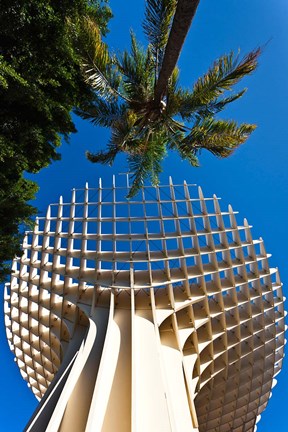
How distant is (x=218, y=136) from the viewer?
10242 millimetres

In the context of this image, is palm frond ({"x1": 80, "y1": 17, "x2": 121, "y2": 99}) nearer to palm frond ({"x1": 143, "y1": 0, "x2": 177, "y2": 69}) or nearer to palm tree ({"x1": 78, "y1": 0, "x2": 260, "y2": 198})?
palm tree ({"x1": 78, "y1": 0, "x2": 260, "y2": 198})

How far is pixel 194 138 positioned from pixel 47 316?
699 inches

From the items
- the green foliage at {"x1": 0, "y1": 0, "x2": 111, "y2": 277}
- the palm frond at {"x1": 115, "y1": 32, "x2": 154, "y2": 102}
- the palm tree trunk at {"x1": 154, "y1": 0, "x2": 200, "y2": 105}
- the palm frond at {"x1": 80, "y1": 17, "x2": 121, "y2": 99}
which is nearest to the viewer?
the palm tree trunk at {"x1": 154, "y1": 0, "x2": 200, "y2": 105}

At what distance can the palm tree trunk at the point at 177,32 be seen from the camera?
6051mm

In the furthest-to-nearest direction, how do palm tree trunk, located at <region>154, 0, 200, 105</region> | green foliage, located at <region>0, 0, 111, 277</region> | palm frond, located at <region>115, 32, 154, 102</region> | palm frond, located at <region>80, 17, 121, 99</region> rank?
1. palm frond, located at <region>115, 32, 154, 102</region>
2. green foliage, located at <region>0, 0, 111, 277</region>
3. palm frond, located at <region>80, 17, 121, 99</region>
4. palm tree trunk, located at <region>154, 0, 200, 105</region>

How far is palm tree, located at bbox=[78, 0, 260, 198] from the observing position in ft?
26.7

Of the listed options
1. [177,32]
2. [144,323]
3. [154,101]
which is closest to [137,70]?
[154,101]

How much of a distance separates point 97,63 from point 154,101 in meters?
1.97

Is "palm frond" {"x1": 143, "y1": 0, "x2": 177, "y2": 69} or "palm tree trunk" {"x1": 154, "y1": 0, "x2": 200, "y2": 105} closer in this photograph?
"palm tree trunk" {"x1": 154, "y1": 0, "x2": 200, "y2": 105}

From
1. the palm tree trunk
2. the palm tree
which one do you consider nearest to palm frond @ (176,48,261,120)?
the palm tree

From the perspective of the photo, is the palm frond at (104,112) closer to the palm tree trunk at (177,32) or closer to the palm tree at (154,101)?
the palm tree at (154,101)

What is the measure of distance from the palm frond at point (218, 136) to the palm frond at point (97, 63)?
9.96 ft

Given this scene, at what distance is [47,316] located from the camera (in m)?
22.1

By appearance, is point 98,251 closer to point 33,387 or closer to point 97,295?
point 97,295
